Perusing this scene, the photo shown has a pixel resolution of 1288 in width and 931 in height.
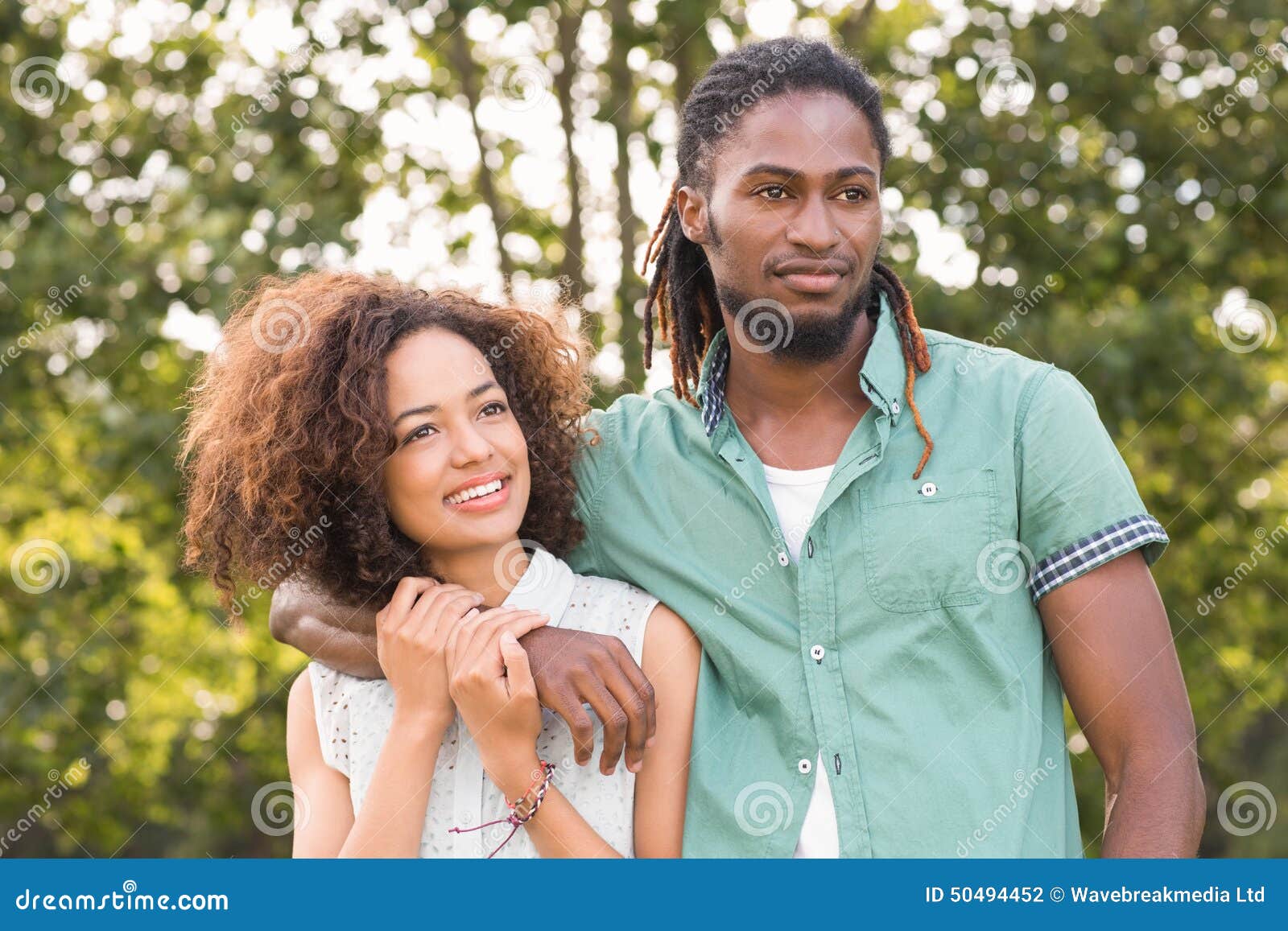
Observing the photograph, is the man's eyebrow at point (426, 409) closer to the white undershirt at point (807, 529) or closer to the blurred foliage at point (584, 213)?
the white undershirt at point (807, 529)

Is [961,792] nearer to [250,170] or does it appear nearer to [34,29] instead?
[250,170]

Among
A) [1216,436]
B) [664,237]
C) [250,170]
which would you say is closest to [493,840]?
[664,237]

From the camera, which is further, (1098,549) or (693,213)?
(693,213)

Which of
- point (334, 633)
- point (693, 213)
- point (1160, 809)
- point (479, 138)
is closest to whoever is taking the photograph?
point (1160, 809)

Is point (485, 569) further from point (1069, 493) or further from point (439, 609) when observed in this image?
point (1069, 493)

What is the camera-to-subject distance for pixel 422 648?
9.17ft

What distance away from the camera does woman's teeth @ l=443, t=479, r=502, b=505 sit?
9.34ft

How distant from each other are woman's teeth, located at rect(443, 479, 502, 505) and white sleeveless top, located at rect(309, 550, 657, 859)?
216mm

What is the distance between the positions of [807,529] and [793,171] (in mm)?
730

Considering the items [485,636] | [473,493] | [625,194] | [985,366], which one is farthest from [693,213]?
[625,194]

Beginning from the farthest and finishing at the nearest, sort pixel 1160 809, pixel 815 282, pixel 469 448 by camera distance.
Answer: pixel 815 282, pixel 469 448, pixel 1160 809

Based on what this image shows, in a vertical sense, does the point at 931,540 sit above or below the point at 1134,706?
above

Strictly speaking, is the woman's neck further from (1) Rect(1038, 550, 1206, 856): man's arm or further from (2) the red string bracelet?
(1) Rect(1038, 550, 1206, 856): man's arm

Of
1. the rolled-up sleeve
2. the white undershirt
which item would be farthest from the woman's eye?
the rolled-up sleeve
